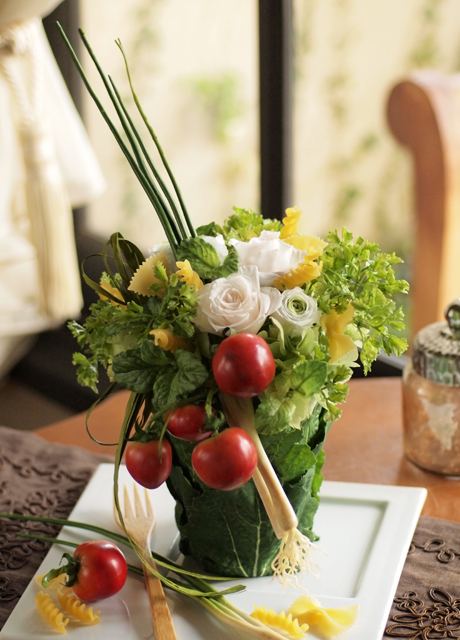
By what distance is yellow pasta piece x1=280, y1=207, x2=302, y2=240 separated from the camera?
695 millimetres

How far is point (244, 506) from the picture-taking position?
26.7 inches

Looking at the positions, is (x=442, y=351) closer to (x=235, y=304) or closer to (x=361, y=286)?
(x=361, y=286)

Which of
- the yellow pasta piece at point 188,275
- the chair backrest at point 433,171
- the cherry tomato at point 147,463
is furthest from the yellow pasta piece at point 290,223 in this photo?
the chair backrest at point 433,171

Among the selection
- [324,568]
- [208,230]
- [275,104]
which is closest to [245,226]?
[208,230]

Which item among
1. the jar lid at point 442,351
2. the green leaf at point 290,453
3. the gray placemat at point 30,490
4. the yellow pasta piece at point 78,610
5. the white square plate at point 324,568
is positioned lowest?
the gray placemat at point 30,490

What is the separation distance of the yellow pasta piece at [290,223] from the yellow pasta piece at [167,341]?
0.49 ft

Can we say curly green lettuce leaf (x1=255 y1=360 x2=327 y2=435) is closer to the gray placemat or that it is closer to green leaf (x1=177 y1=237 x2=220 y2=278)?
green leaf (x1=177 y1=237 x2=220 y2=278)

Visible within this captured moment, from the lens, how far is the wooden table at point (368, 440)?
92cm

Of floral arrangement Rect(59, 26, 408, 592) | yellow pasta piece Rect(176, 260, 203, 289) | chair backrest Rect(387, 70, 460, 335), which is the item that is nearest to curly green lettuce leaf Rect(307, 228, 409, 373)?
floral arrangement Rect(59, 26, 408, 592)

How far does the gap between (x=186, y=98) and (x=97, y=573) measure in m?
2.23

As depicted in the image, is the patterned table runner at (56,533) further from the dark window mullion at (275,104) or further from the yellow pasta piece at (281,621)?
the dark window mullion at (275,104)

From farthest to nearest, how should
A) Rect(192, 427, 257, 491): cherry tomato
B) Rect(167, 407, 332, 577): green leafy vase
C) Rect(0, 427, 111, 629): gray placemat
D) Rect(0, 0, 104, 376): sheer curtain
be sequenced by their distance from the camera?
Rect(0, 0, 104, 376): sheer curtain, Rect(0, 427, 111, 629): gray placemat, Rect(167, 407, 332, 577): green leafy vase, Rect(192, 427, 257, 491): cherry tomato

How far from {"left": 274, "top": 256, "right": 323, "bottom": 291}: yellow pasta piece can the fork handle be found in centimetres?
30

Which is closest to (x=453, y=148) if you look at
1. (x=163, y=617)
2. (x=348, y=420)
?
(x=348, y=420)
